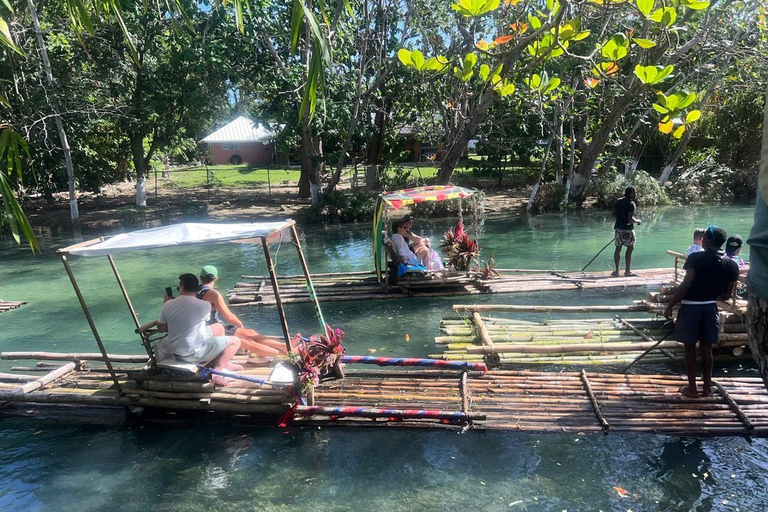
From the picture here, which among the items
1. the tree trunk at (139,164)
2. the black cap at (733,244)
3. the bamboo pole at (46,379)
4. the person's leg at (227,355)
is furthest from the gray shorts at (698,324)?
the tree trunk at (139,164)

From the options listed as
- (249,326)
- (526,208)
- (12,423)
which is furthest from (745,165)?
(12,423)

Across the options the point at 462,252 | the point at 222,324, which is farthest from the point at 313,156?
the point at 222,324

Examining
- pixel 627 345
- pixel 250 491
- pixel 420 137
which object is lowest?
pixel 250 491

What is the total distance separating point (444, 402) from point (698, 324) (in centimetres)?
281

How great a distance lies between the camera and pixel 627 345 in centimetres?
748

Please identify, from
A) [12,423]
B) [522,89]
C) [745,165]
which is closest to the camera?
[12,423]

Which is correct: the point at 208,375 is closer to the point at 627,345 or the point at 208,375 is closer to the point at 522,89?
the point at 627,345

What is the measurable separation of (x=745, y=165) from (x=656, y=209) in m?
6.21

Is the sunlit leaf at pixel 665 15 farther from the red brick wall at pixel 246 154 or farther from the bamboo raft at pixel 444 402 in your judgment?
the red brick wall at pixel 246 154

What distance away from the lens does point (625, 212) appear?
1152 centimetres

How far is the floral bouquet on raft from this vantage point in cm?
619

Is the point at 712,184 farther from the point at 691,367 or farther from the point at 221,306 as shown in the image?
the point at 221,306

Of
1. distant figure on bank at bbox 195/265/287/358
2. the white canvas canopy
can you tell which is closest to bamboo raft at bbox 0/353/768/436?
distant figure on bank at bbox 195/265/287/358

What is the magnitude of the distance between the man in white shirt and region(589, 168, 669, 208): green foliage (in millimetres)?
20582
